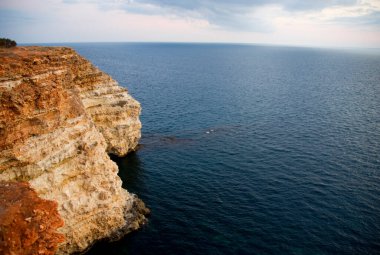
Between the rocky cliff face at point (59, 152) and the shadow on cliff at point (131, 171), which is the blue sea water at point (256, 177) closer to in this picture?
the shadow on cliff at point (131, 171)

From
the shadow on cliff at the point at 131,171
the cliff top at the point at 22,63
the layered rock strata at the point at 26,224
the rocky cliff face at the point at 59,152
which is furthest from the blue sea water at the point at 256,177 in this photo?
the cliff top at the point at 22,63

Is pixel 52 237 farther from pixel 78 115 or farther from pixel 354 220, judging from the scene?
pixel 354 220

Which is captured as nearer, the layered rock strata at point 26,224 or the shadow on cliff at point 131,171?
the layered rock strata at point 26,224

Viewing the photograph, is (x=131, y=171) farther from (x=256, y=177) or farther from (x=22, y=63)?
(x=22, y=63)

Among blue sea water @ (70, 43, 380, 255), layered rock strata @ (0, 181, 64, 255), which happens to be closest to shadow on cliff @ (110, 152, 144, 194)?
blue sea water @ (70, 43, 380, 255)

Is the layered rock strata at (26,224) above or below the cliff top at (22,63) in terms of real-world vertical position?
below

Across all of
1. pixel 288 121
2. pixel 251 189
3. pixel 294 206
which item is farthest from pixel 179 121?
pixel 294 206
